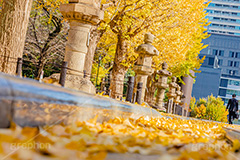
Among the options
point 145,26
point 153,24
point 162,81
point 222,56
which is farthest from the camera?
point 222,56

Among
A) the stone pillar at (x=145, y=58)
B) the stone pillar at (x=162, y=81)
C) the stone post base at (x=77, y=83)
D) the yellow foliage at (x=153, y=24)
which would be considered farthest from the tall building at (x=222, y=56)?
the stone post base at (x=77, y=83)

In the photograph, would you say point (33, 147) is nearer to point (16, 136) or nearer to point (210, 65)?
point (16, 136)

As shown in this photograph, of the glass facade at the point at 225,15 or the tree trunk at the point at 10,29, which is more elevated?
the glass facade at the point at 225,15

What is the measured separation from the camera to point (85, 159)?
2.12 metres

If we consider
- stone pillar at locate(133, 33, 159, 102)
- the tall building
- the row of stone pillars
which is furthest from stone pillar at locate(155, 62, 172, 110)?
the tall building

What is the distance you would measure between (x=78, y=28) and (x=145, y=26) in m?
10.2

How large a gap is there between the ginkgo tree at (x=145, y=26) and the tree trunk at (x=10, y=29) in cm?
659

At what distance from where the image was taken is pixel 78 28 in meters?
8.81

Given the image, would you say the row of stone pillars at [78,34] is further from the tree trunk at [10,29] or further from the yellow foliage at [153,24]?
the yellow foliage at [153,24]

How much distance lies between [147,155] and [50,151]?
32.3 inches

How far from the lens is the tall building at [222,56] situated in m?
98.8

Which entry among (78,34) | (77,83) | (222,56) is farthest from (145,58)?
(222,56)

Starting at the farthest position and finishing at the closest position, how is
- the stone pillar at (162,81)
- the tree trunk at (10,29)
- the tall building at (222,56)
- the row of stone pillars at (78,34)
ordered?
the tall building at (222,56), the stone pillar at (162,81), the row of stone pillars at (78,34), the tree trunk at (10,29)

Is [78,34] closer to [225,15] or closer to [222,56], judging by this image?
[222,56]
